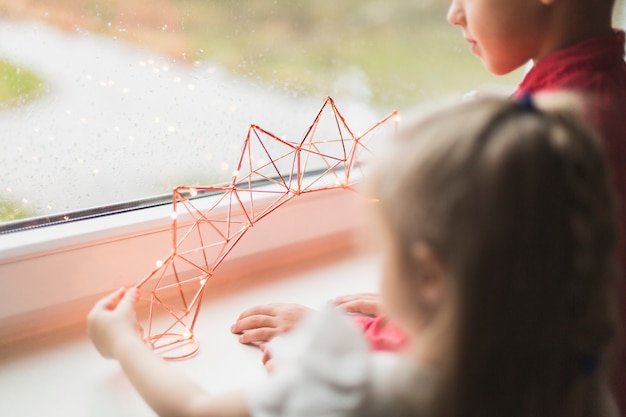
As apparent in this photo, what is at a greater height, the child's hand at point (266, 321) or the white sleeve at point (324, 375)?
the white sleeve at point (324, 375)

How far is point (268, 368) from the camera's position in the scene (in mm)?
686

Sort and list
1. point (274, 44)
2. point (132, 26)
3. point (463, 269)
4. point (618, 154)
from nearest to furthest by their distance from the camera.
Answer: point (463, 269)
point (618, 154)
point (132, 26)
point (274, 44)

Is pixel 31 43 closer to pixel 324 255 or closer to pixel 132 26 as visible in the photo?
pixel 132 26

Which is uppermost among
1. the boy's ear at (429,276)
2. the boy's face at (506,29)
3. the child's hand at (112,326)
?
the boy's face at (506,29)

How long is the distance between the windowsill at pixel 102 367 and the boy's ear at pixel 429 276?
0.08 meters

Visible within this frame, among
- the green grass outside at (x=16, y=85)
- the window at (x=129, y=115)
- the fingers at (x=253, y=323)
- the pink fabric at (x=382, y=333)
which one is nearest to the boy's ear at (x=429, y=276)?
the pink fabric at (x=382, y=333)

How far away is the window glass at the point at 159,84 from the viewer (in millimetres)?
757

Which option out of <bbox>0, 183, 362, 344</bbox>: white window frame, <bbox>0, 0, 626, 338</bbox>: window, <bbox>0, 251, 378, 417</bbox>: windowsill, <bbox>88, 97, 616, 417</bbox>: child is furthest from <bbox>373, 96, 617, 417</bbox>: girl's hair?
<bbox>0, 0, 626, 338</bbox>: window

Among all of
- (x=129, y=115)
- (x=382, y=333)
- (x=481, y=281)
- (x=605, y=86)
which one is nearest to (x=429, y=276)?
(x=481, y=281)

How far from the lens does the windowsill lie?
2.12 feet

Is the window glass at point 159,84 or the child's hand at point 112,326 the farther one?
the window glass at point 159,84

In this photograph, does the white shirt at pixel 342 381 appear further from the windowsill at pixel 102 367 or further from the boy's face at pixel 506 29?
the boy's face at pixel 506 29

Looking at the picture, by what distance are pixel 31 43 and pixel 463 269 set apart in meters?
0.59

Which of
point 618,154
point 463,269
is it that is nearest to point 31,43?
point 463,269
